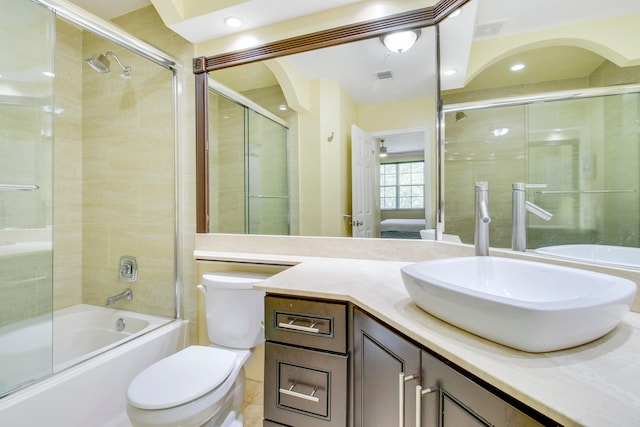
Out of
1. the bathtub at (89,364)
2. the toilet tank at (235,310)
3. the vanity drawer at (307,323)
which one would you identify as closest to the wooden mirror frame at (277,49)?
the toilet tank at (235,310)

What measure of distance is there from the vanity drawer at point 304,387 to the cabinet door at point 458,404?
36 cm

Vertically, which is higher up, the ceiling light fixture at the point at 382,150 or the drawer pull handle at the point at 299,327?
the ceiling light fixture at the point at 382,150

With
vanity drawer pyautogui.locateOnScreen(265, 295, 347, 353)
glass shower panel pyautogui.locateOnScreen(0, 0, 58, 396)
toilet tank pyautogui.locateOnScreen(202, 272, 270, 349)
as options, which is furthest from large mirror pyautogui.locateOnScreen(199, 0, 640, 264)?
glass shower panel pyautogui.locateOnScreen(0, 0, 58, 396)

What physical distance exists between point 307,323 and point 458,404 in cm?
54

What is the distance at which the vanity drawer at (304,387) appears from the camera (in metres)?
0.95

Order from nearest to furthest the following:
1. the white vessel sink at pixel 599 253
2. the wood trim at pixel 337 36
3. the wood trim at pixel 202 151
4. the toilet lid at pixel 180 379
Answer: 1. the white vessel sink at pixel 599 253
2. the toilet lid at pixel 180 379
3. the wood trim at pixel 337 36
4. the wood trim at pixel 202 151

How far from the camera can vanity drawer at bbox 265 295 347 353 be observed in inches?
37.6

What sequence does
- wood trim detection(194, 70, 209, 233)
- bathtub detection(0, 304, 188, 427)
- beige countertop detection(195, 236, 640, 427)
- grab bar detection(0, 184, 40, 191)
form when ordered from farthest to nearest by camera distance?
wood trim detection(194, 70, 209, 233)
grab bar detection(0, 184, 40, 191)
bathtub detection(0, 304, 188, 427)
beige countertop detection(195, 236, 640, 427)

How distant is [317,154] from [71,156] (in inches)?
78.1

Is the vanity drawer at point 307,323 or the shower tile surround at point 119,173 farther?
the shower tile surround at point 119,173

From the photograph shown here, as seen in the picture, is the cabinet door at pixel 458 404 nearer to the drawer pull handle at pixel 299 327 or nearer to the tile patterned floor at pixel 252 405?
the drawer pull handle at pixel 299 327

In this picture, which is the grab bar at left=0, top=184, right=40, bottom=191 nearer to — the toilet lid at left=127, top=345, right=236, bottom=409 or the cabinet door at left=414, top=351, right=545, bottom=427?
the toilet lid at left=127, top=345, right=236, bottom=409

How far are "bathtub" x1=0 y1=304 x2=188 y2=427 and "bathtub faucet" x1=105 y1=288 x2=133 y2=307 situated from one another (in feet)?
0.22

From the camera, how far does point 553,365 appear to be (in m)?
0.50
